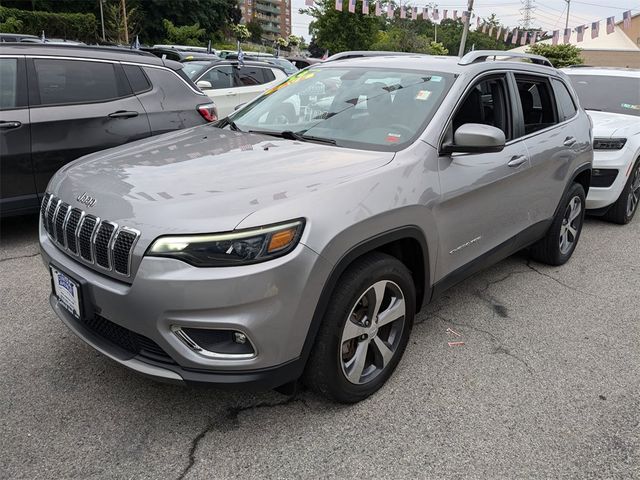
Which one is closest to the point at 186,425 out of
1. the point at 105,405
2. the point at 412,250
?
the point at 105,405

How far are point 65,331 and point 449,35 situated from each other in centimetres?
9243

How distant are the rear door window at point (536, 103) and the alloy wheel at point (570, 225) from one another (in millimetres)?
802

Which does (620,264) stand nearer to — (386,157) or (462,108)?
(462,108)

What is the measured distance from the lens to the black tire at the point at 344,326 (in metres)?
2.36

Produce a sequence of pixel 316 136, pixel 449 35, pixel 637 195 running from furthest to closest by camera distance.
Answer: pixel 449 35, pixel 637 195, pixel 316 136

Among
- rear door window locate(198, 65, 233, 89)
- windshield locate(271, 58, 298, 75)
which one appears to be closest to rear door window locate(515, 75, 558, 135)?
rear door window locate(198, 65, 233, 89)

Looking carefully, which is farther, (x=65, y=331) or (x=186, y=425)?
(x=65, y=331)

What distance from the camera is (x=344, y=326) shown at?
7.95 ft

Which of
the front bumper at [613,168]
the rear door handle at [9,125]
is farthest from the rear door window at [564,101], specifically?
the rear door handle at [9,125]

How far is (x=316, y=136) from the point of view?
3.09 metres

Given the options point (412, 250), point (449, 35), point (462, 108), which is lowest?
point (412, 250)

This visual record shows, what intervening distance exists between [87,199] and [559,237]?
373cm

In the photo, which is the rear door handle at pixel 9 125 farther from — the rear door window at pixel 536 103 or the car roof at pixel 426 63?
the rear door window at pixel 536 103

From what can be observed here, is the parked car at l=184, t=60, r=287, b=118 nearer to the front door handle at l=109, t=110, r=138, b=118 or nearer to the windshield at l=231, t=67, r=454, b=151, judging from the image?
the front door handle at l=109, t=110, r=138, b=118
